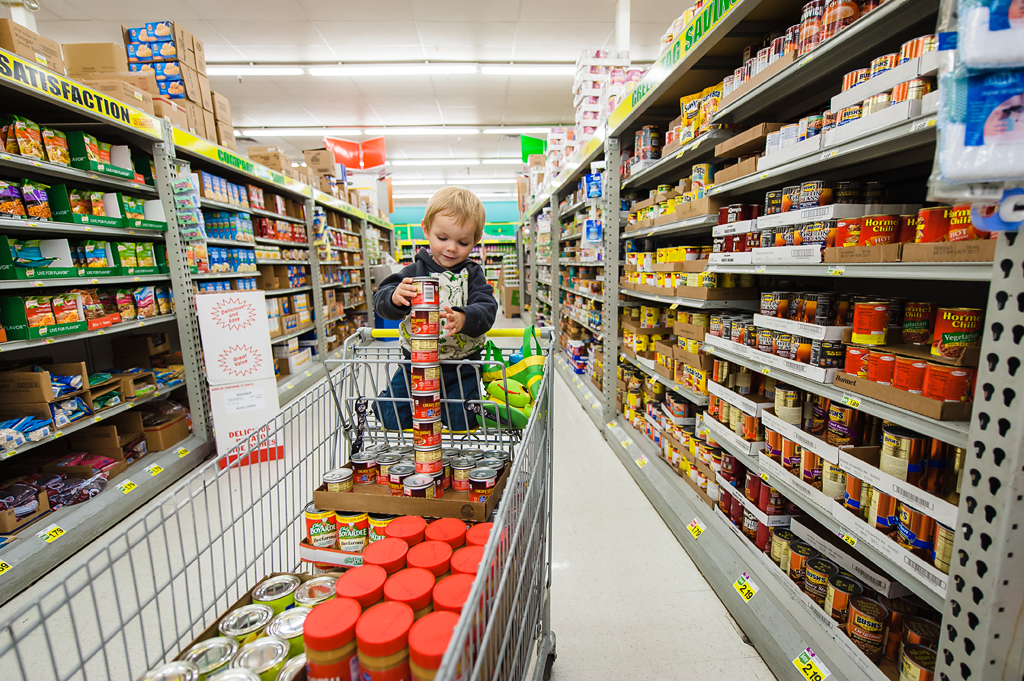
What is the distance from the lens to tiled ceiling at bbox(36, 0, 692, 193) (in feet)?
18.2

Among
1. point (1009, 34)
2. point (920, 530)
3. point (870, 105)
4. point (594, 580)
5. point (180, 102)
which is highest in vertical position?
point (180, 102)

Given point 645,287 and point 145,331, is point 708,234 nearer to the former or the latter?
point 645,287

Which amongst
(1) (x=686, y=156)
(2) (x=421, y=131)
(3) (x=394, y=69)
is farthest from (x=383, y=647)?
(2) (x=421, y=131)

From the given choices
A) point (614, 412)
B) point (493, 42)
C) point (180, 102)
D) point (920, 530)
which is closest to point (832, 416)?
point (920, 530)

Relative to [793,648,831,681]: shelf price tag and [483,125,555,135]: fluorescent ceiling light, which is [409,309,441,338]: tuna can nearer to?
[793,648,831,681]: shelf price tag

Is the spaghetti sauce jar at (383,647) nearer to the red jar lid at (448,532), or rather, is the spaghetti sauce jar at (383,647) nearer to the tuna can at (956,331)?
the red jar lid at (448,532)

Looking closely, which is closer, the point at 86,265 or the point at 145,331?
the point at 86,265

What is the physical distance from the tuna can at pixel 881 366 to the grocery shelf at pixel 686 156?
1234 millimetres

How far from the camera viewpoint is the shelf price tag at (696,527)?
7.07ft

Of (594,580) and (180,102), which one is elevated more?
(180,102)

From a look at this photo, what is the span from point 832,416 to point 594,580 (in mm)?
1214

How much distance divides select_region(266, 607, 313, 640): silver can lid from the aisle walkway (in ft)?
3.37

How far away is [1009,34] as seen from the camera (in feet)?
1.95

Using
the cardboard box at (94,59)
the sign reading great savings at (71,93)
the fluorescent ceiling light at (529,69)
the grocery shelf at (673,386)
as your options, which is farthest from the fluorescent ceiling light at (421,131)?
the grocery shelf at (673,386)
